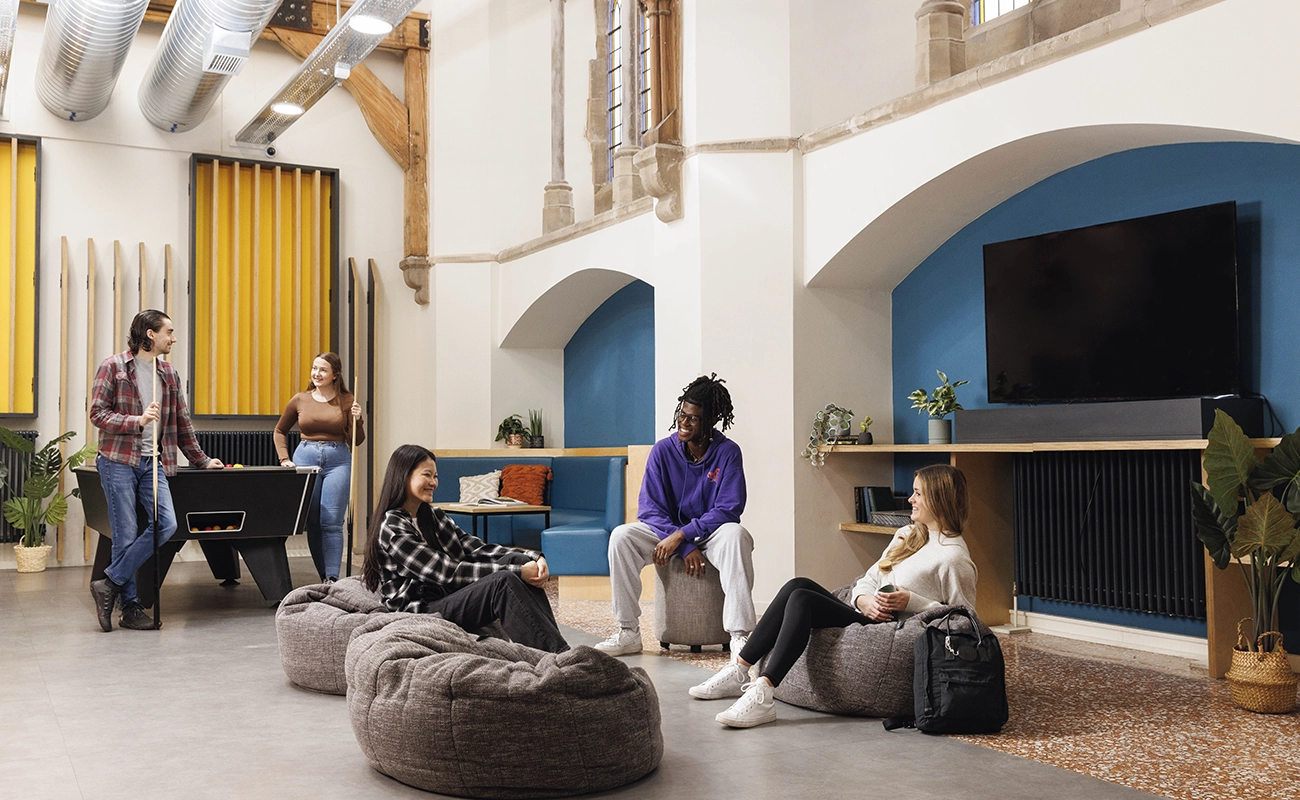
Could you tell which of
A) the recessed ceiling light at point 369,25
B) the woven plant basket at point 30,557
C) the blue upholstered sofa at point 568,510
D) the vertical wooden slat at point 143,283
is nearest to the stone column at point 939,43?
the blue upholstered sofa at point 568,510

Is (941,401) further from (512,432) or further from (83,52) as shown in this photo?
(83,52)

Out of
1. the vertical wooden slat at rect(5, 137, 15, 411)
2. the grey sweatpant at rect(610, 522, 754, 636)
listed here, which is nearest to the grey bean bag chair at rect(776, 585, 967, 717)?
the grey sweatpant at rect(610, 522, 754, 636)

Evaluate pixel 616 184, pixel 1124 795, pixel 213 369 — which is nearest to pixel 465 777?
pixel 1124 795

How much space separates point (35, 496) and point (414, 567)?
5989 millimetres

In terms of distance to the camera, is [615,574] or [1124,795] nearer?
[1124,795]

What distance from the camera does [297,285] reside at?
974 cm

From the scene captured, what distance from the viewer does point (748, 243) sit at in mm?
6727

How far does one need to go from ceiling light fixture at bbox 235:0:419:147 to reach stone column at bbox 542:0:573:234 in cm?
222

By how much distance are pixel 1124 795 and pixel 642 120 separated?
7619 mm

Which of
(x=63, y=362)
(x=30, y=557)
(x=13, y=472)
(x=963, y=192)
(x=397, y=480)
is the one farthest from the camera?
(x=63, y=362)

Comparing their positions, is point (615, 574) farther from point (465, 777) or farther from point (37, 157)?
point (37, 157)

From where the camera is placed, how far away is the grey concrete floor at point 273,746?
2969 mm

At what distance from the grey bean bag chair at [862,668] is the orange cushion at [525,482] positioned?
16.1 ft

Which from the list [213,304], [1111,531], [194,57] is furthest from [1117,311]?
[213,304]
